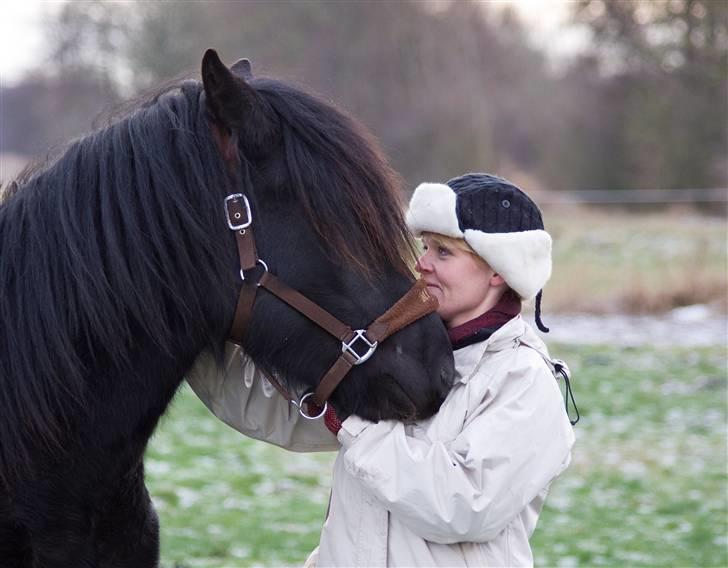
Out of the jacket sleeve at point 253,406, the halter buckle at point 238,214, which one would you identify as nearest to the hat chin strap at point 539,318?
the jacket sleeve at point 253,406

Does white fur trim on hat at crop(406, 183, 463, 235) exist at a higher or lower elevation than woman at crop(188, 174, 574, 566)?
higher

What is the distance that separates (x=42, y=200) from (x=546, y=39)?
24067 mm

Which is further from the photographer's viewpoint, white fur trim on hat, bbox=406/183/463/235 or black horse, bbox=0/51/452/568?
white fur trim on hat, bbox=406/183/463/235

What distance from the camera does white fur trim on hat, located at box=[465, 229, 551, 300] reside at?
6.85ft

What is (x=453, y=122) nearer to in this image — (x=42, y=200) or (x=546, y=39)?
(x=546, y=39)

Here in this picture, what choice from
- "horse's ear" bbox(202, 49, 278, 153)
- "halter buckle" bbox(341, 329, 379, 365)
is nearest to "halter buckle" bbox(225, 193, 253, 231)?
"horse's ear" bbox(202, 49, 278, 153)

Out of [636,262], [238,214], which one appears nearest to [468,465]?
[238,214]

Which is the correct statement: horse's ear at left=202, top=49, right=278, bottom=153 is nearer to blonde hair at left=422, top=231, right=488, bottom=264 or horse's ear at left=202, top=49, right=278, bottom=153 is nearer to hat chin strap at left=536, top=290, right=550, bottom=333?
blonde hair at left=422, top=231, right=488, bottom=264

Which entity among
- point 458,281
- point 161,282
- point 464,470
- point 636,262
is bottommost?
point 636,262

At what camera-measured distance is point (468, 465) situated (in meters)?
1.93

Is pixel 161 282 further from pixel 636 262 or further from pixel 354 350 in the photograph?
pixel 636 262

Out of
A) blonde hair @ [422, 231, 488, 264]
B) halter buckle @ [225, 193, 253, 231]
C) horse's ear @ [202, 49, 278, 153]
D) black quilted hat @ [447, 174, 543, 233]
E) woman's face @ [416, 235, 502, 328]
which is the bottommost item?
woman's face @ [416, 235, 502, 328]

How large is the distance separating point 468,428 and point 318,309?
400 millimetres

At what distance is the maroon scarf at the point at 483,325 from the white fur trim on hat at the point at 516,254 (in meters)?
0.08
